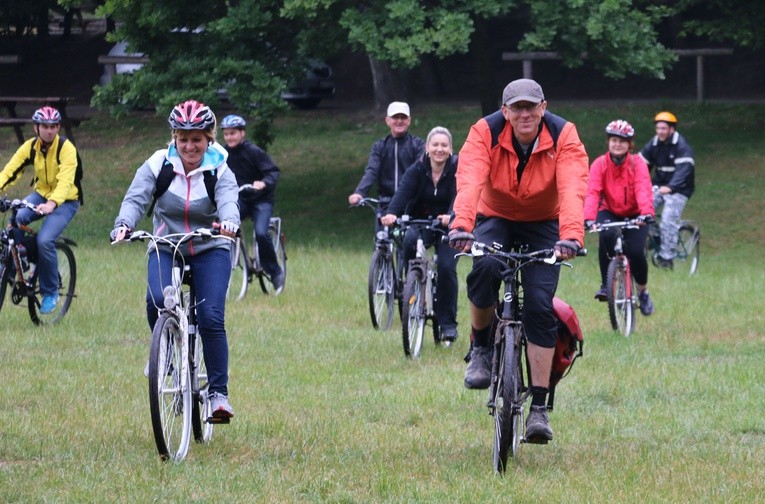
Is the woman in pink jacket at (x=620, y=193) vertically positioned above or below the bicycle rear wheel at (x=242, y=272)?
above

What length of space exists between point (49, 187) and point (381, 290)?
324 centimetres

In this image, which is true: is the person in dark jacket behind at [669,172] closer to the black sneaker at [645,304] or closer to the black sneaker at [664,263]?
the black sneaker at [664,263]

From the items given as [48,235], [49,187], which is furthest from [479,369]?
[49,187]

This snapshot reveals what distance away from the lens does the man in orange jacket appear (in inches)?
289

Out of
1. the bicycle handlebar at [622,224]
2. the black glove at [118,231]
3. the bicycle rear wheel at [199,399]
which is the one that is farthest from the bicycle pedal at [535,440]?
the bicycle handlebar at [622,224]

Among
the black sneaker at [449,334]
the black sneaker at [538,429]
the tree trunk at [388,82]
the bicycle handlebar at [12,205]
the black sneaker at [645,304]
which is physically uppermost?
the tree trunk at [388,82]

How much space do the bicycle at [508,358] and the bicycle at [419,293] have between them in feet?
14.2

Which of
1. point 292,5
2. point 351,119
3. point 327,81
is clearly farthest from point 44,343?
point 327,81

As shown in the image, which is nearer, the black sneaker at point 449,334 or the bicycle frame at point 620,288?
the black sneaker at point 449,334

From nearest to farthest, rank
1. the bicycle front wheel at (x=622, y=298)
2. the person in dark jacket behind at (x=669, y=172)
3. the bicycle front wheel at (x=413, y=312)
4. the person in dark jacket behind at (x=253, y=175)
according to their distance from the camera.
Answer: the bicycle front wheel at (x=413, y=312), the bicycle front wheel at (x=622, y=298), the person in dark jacket behind at (x=253, y=175), the person in dark jacket behind at (x=669, y=172)

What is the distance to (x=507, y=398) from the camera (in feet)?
23.6

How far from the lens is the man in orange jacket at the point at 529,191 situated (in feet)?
24.1

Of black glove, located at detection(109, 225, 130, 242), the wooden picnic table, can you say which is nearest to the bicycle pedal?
black glove, located at detection(109, 225, 130, 242)

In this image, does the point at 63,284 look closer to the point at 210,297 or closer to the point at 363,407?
the point at 363,407
